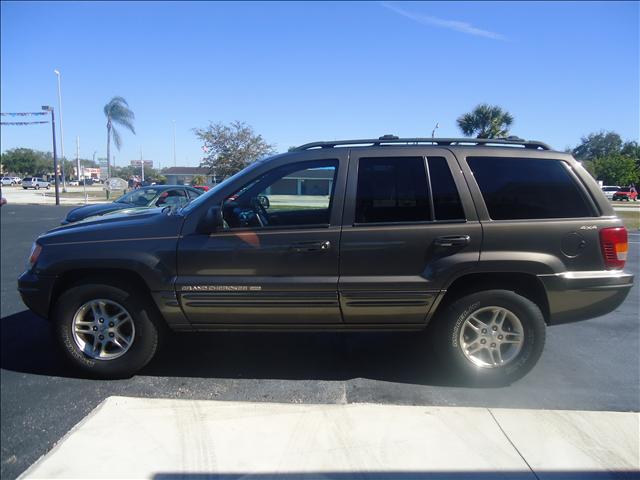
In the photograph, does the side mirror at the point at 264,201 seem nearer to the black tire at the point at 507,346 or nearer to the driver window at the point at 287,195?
the driver window at the point at 287,195

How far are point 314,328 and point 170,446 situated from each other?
1.37m

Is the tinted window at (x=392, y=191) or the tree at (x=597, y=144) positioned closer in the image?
the tinted window at (x=392, y=191)

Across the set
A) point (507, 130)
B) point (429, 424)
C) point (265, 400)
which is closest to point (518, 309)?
point (429, 424)

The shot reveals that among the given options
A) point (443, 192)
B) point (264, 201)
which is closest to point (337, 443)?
point (443, 192)

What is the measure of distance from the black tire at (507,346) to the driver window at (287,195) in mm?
1295

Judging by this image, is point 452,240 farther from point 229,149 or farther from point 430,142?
point 229,149

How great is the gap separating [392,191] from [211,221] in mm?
1460

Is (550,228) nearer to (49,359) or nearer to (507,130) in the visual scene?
(49,359)

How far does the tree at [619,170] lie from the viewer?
32503 mm

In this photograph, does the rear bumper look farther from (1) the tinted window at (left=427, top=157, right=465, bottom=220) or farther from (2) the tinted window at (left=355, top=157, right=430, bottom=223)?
(2) the tinted window at (left=355, top=157, right=430, bottom=223)

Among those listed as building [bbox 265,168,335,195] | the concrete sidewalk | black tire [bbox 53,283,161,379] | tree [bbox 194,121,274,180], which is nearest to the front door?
building [bbox 265,168,335,195]

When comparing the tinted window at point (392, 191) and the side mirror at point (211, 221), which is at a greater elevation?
the tinted window at point (392, 191)

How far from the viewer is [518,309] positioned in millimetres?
3523

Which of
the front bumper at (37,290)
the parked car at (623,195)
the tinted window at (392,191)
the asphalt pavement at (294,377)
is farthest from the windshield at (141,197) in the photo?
the parked car at (623,195)
